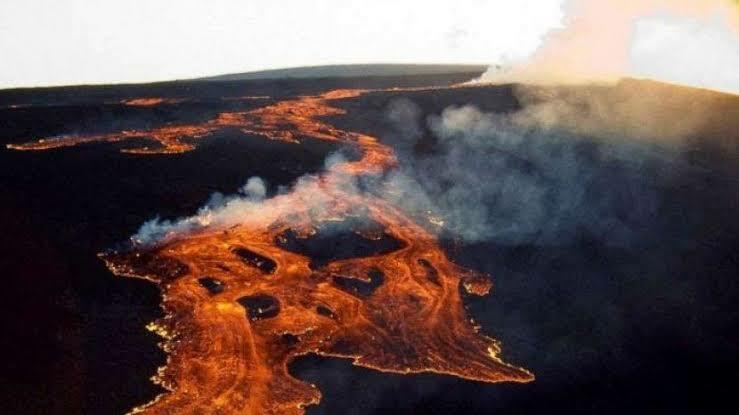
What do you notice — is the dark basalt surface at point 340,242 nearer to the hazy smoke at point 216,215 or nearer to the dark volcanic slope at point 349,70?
the hazy smoke at point 216,215

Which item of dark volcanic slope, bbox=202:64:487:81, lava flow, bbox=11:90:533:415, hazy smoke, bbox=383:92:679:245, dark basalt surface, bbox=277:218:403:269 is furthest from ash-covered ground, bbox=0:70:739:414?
dark volcanic slope, bbox=202:64:487:81

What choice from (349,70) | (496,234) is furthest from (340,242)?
(349,70)

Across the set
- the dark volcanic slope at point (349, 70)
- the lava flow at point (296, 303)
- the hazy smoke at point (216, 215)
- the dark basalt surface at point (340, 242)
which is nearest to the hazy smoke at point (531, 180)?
the lava flow at point (296, 303)

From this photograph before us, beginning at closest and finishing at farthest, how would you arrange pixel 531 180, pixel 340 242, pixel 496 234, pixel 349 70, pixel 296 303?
pixel 296 303 → pixel 340 242 → pixel 496 234 → pixel 531 180 → pixel 349 70

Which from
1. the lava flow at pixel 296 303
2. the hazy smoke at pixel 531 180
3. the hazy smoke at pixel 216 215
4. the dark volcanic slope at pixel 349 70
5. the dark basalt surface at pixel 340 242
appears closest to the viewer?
the lava flow at pixel 296 303

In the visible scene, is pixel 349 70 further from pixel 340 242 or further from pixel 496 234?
pixel 340 242

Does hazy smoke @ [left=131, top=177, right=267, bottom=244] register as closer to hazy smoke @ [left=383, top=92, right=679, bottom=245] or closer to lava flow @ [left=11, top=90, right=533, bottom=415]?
lava flow @ [left=11, top=90, right=533, bottom=415]
